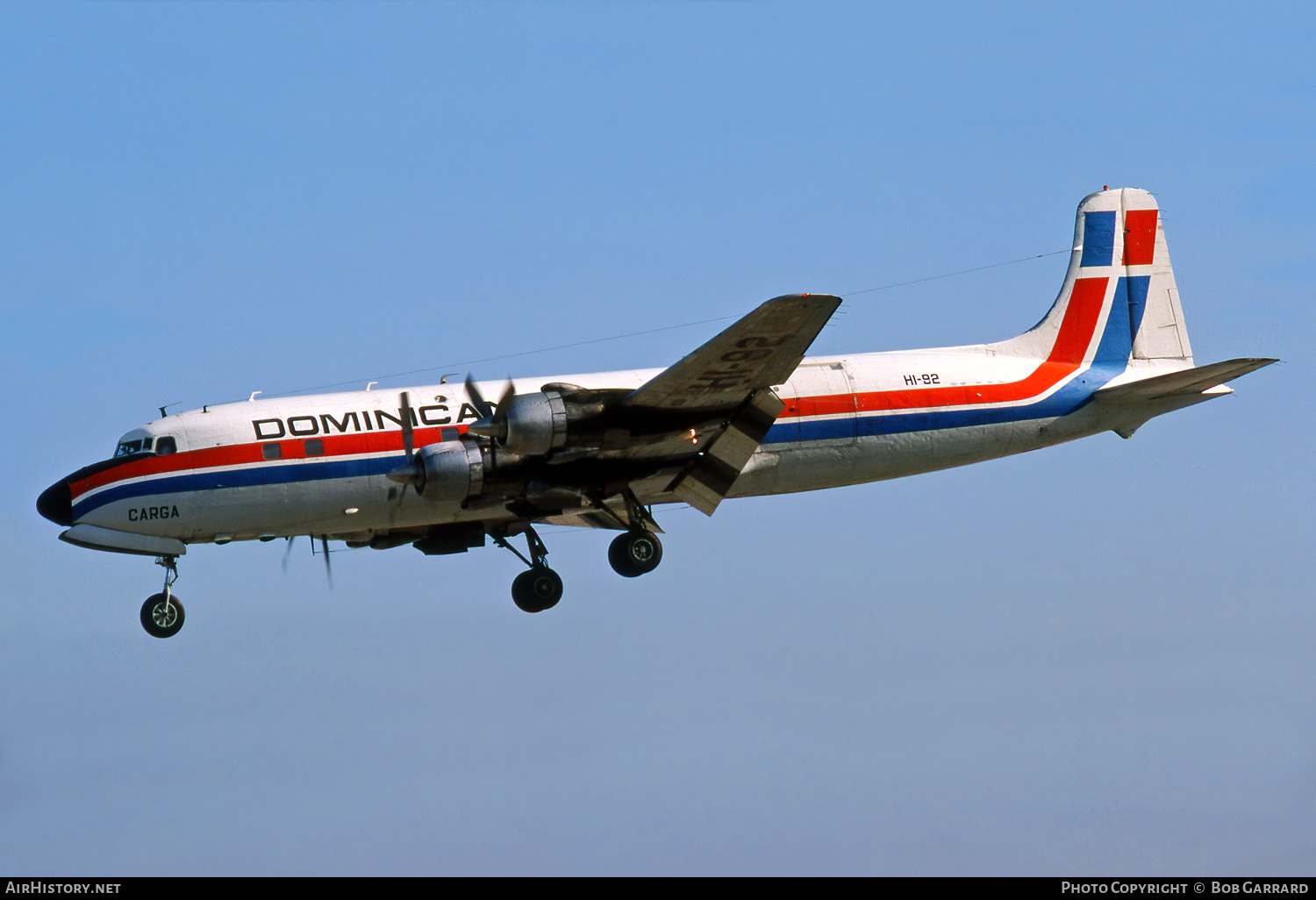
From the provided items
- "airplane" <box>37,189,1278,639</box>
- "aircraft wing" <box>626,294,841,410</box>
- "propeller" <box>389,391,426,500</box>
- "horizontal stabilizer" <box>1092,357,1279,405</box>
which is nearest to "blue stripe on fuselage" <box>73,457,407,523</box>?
"airplane" <box>37,189,1278,639</box>

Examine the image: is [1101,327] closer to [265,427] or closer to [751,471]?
[751,471]

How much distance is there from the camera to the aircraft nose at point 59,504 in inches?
1095

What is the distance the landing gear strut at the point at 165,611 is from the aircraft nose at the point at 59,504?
69.0 inches

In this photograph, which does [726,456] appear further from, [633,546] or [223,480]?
[223,480]

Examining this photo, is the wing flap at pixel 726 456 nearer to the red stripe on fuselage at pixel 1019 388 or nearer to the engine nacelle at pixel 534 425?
the red stripe on fuselage at pixel 1019 388

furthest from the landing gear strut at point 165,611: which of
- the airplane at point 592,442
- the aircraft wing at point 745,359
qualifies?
the aircraft wing at point 745,359

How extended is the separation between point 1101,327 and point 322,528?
16.1 meters

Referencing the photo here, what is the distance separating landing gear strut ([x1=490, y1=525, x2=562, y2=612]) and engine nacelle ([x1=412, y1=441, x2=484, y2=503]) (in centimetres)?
346

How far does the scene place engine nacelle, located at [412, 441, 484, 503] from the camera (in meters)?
26.2

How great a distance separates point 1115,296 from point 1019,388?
3852 mm

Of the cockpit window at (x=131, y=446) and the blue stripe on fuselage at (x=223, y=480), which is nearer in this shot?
the blue stripe on fuselage at (x=223, y=480)
